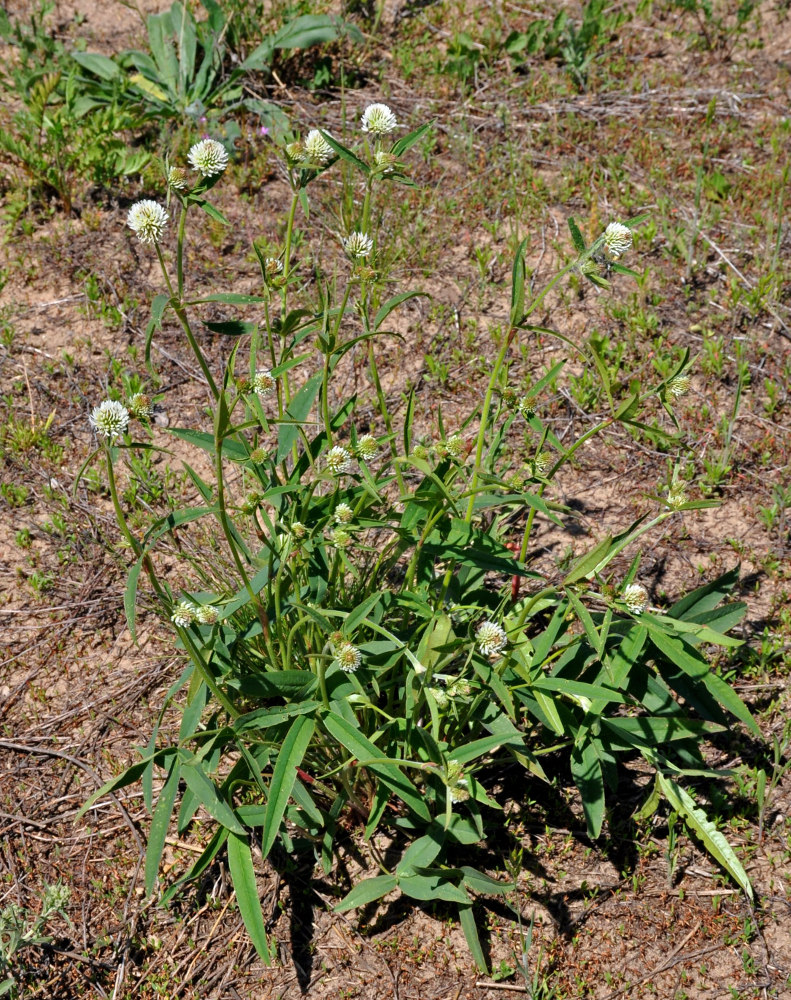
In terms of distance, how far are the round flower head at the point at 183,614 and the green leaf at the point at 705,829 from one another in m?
1.29

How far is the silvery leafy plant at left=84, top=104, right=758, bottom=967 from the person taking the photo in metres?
2.07

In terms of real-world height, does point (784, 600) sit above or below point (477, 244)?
below

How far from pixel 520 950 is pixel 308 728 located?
0.94 metres

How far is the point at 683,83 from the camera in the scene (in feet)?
17.3

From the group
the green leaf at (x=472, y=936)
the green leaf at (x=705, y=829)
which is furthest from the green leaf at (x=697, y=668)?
the green leaf at (x=472, y=936)

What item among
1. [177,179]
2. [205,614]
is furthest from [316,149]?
[205,614]

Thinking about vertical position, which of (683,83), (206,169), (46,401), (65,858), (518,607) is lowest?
(65,858)

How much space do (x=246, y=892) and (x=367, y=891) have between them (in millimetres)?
343

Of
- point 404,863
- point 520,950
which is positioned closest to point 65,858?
point 404,863

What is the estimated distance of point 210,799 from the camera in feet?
6.68

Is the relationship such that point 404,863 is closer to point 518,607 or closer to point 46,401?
point 518,607

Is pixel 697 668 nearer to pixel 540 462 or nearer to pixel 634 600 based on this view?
pixel 634 600

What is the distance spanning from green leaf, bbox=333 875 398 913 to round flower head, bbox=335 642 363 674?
1.88 ft

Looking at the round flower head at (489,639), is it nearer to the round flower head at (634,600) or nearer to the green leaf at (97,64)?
the round flower head at (634,600)
